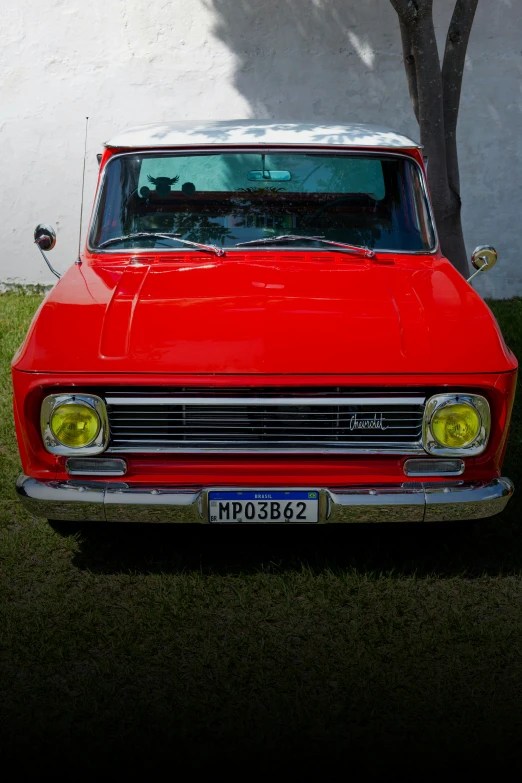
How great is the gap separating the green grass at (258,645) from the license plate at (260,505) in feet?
1.44

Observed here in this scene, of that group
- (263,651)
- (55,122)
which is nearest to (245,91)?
(55,122)

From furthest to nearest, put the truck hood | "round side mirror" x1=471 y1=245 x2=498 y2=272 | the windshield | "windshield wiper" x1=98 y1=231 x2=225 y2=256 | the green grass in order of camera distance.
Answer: "round side mirror" x1=471 y1=245 x2=498 y2=272 → the windshield → "windshield wiper" x1=98 y1=231 x2=225 y2=256 → the truck hood → the green grass

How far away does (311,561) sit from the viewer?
4.09 m

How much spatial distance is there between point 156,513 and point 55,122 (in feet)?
22.0

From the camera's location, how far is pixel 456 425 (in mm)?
3520

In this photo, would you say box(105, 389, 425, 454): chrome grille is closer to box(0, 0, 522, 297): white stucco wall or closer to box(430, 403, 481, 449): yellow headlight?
box(430, 403, 481, 449): yellow headlight

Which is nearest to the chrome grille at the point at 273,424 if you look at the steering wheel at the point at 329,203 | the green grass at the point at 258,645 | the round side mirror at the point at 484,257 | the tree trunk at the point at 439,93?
the green grass at the point at 258,645

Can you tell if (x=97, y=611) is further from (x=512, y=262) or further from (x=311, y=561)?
(x=512, y=262)

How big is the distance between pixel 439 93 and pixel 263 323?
424cm

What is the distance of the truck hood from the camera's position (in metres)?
3.43

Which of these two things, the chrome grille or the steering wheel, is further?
the steering wheel

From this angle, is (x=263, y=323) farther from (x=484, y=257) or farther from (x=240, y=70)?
(x=240, y=70)

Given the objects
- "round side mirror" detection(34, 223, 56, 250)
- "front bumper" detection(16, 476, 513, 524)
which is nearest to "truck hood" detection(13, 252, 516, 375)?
"front bumper" detection(16, 476, 513, 524)

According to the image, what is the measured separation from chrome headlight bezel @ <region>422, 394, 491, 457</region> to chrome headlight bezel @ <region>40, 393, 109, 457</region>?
1246mm
